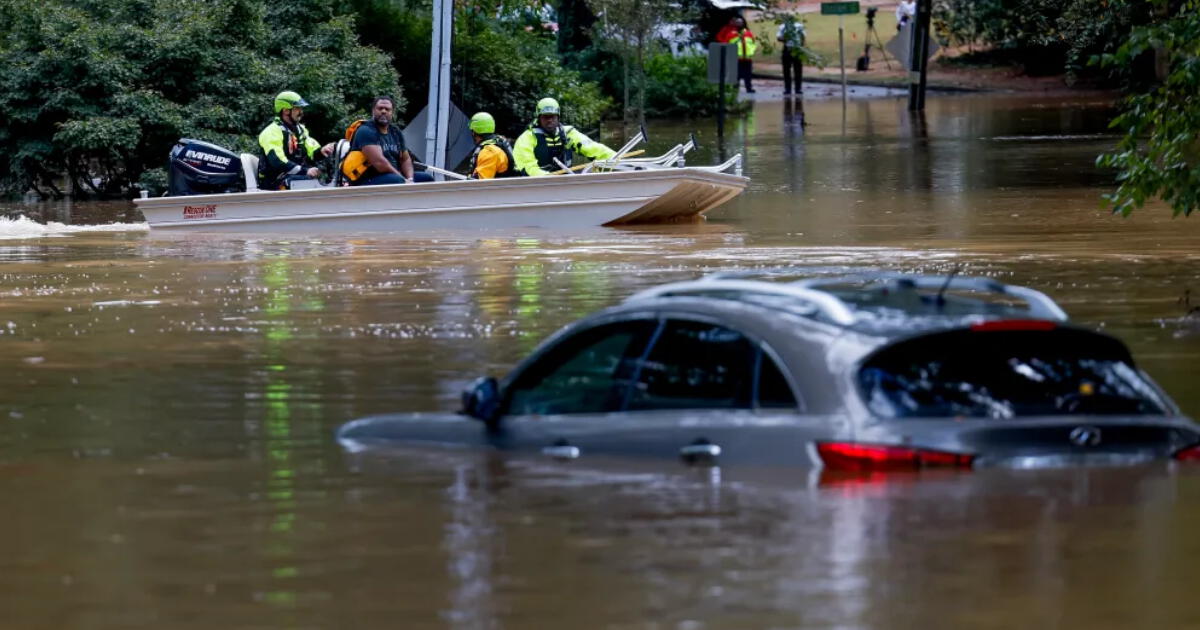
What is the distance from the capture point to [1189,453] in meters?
7.61

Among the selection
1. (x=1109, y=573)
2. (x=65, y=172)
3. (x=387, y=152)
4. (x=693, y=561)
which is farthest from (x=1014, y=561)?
(x=65, y=172)

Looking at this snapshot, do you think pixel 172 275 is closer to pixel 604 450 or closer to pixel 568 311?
pixel 568 311

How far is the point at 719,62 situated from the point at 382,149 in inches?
793

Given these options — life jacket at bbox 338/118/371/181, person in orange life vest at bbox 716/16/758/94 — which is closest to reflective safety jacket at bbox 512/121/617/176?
life jacket at bbox 338/118/371/181

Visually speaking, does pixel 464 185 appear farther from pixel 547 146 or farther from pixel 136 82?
pixel 136 82

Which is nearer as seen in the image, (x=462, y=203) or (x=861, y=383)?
(x=861, y=383)

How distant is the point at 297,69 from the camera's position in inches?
1216

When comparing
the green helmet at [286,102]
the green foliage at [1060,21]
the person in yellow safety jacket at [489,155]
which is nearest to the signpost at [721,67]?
the green foliage at [1060,21]

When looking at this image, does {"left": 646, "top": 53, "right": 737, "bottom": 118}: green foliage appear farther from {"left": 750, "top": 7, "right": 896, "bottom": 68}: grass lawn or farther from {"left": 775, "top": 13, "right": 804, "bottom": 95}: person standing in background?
{"left": 750, "top": 7, "right": 896, "bottom": 68}: grass lawn

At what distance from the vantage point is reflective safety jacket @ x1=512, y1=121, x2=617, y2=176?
24359 millimetres

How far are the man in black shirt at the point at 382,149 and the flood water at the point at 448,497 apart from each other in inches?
183

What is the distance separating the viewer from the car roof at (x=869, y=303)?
A: 7.41 metres

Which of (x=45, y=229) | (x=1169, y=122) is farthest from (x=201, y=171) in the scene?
(x=1169, y=122)

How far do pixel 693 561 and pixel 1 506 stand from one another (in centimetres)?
312
